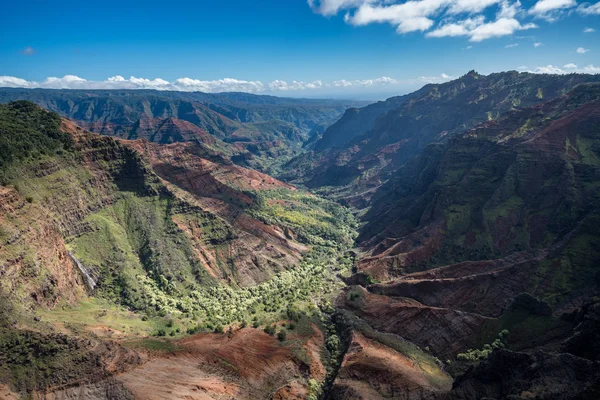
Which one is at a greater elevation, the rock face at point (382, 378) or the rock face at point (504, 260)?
the rock face at point (504, 260)

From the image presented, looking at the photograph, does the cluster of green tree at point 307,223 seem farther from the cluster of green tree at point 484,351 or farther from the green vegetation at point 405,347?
the cluster of green tree at point 484,351

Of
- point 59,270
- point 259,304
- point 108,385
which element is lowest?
point 259,304

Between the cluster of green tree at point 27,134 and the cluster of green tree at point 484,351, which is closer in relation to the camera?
the cluster of green tree at point 484,351

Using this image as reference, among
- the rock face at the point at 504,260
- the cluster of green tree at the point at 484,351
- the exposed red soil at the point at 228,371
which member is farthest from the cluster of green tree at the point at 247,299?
the cluster of green tree at the point at 484,351

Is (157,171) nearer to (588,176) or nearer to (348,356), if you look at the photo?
(348,356)

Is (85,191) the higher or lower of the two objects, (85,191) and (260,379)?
the higher

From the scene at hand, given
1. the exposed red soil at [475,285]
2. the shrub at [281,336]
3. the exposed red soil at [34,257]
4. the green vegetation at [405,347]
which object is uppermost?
the exposed red soil at [34,257]

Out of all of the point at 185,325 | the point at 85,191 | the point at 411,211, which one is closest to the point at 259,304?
the point at 185,325

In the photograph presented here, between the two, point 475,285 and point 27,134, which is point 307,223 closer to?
point 475,285
